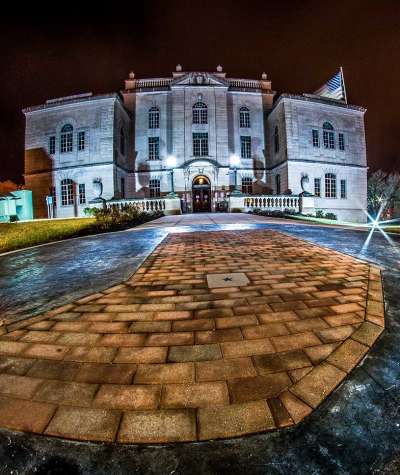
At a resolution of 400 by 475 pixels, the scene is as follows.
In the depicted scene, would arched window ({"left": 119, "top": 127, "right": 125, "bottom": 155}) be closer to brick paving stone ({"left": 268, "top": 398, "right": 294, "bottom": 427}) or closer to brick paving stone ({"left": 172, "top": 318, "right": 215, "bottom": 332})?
brick paving stone ({"left": 172, "top": 318, "right": 215, "bottom": 332})

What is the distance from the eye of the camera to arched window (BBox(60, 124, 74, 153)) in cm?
2525

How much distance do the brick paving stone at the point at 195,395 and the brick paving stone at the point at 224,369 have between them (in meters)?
0.06

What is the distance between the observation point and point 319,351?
5.46 feet

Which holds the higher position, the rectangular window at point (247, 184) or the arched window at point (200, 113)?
the arched window at point (200, 113)

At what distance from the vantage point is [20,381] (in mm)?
1457

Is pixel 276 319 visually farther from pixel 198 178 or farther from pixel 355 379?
pixel 198 178

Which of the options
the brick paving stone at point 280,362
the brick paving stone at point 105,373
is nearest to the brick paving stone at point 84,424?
the brick paving stone at point 105,373

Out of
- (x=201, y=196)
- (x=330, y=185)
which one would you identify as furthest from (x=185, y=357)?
(x=330, y=185)

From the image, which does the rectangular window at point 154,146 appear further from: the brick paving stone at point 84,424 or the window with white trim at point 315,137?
the brick paving stone at point 84,424

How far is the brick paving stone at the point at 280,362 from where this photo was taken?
1.51 meters

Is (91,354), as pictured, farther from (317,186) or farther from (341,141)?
(341,141)

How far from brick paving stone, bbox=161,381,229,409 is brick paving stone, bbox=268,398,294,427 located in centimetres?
22

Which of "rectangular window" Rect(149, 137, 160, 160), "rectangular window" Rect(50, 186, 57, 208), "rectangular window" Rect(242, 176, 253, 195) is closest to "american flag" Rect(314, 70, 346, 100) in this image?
"rectangular window" Rect(242, 176, 253, 195)

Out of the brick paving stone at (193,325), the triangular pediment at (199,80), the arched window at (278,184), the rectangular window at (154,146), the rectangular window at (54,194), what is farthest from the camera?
the rectangular window at (154,146)
